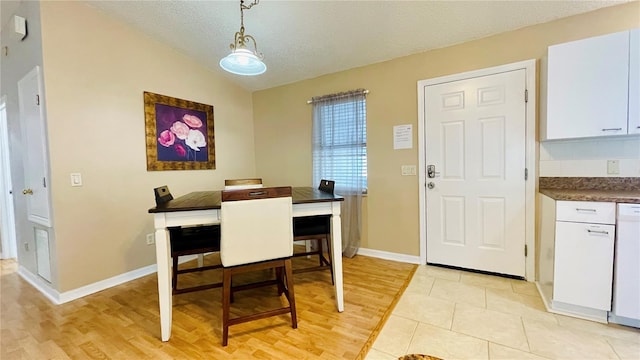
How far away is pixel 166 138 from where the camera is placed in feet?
9.64

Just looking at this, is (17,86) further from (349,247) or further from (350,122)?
(349,247)

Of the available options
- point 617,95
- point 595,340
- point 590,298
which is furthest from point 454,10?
point 595,340

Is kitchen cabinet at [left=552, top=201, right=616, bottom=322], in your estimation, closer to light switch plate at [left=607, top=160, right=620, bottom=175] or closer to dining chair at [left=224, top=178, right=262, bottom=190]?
light switch plate at [left=607, top=160, right=620, bottom=175]

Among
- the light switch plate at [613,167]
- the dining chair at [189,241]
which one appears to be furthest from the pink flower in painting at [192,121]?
the light switch plate at [613,167]

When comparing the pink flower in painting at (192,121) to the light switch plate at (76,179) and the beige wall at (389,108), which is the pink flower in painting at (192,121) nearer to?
the beige wall at (389,108)

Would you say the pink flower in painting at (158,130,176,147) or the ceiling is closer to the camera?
the ceiling

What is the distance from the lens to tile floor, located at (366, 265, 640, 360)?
150 centimetres

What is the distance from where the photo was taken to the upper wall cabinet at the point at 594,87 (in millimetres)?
1781

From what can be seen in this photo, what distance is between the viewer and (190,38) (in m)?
2.79

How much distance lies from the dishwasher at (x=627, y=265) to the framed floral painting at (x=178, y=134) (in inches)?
152

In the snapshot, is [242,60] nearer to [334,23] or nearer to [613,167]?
[334,23]

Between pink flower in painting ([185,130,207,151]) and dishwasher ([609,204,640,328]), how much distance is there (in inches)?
152

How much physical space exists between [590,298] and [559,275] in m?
0.20

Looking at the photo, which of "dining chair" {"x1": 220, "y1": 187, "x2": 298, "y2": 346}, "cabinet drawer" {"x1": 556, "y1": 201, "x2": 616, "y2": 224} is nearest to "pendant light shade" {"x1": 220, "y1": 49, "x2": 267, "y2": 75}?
"dining chair" {"x1": 220, "y1": 187, "x2": 298, "y2": 346}
